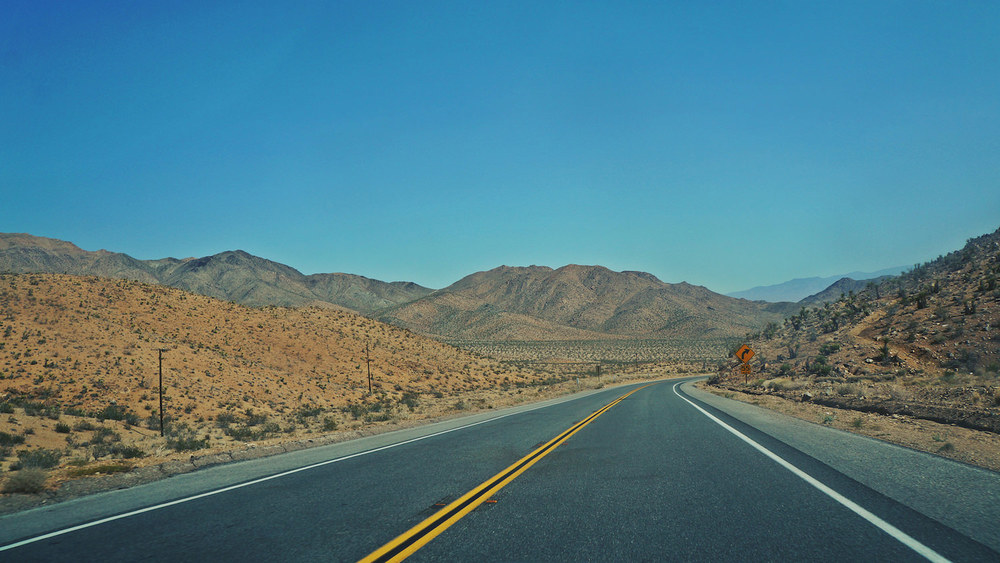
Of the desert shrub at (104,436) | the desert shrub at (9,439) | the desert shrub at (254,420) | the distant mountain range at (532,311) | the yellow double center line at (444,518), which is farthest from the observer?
the distant mountain range at (532,311)

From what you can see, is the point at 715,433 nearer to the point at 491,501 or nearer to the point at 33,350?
the point at 491,501

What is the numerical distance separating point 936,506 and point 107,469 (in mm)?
13383

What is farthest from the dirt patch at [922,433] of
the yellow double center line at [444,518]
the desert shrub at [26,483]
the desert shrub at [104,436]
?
the desert shrub at [104,436]

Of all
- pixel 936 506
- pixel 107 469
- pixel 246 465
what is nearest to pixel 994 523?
pixel 936 506

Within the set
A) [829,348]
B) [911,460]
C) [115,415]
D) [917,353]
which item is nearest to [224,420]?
[115,415]

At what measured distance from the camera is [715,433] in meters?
12.6

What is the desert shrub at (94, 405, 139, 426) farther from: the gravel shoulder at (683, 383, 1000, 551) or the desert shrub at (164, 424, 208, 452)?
the gravel shoulder at (683, 383, 1000, 551)

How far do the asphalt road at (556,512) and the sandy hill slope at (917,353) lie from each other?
28.1 ft

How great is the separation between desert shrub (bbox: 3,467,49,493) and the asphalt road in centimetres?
153

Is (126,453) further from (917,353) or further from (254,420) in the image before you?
(917,353)

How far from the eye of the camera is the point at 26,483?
857 cm

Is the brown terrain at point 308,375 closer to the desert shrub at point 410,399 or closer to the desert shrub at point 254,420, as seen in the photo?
the desert shrub at point 254,420

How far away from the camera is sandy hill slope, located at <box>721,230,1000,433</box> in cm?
1645

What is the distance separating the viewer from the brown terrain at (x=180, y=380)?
56.6 feet
